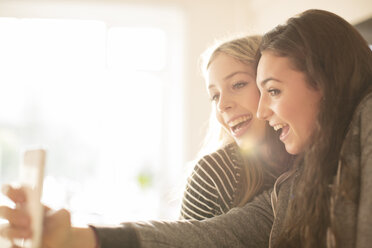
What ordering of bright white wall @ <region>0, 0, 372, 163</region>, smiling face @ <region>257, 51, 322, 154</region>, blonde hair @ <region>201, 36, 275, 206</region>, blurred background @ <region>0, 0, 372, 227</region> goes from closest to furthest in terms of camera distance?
smiling face @ <region>257, 51, 322, 154</region> → blonde hair @ <region>201, 36, 275, 206</region> → bright white wall @ <region>0, 0, 372, 163</region> → blurred background @ <region>0, 0, 372, 227</region>

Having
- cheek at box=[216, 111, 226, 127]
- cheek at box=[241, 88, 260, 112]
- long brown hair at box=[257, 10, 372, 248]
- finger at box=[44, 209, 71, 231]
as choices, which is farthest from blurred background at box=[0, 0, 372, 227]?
finger at box=[44, 209, 71, 231]

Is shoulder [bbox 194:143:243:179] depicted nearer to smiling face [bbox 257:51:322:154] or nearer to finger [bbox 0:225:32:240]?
smiling face [bbox 257:51:322:154]

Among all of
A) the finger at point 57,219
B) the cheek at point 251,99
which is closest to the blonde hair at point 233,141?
the cheek at point 251,99

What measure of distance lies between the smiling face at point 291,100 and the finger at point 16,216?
A: 2.23 feet

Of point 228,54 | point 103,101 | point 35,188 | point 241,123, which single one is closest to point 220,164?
point 241,123

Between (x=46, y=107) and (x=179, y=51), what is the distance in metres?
1.32

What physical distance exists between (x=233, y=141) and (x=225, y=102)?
0.19 metres

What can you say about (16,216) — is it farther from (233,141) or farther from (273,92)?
(233,141)

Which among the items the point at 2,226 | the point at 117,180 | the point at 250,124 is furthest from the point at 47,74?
the point at 2,226

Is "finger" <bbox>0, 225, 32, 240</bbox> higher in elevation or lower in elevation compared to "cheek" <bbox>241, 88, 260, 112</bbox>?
lower

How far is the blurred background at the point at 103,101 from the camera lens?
11.3 feet

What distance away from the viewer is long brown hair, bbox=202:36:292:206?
1303 mm

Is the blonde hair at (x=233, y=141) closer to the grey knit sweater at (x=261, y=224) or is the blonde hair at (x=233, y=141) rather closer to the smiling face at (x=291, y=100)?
the grey knit sweater at (x=261, y=224)

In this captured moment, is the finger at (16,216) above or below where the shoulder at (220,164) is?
below
